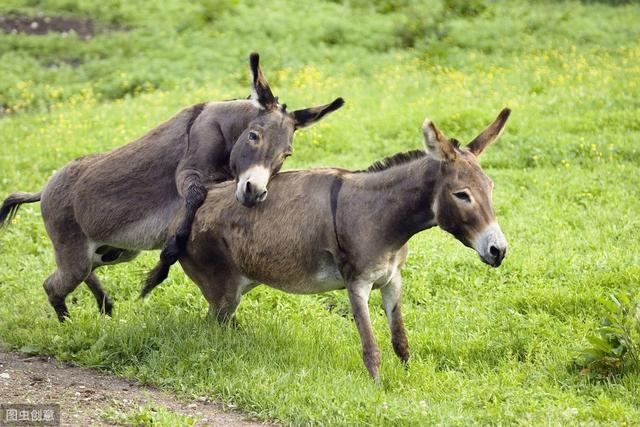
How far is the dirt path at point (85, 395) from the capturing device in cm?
634

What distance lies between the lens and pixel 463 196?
6293 mm

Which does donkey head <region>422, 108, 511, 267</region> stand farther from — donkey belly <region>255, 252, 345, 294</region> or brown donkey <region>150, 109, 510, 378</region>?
donkey belly <region>255, 252, 345, 294</region>

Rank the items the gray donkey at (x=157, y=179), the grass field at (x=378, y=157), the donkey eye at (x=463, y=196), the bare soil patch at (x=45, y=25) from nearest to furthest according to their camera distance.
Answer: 1. the donkey eye at (x=463, y=196)
2. the grass field at (x=378, y=157)
3. the gray donkey at (x=157, y=179)
4. the bare soil patch at (x=45, y=25)

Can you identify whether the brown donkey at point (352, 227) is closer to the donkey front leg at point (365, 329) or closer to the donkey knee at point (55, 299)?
the donkey front leg at point (365, 329)

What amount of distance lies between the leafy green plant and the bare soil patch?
1789cm

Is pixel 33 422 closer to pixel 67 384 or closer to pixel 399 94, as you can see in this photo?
pixel 67 384

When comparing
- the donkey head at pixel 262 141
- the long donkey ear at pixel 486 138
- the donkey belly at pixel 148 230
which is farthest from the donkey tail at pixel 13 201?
the long donkey ear at pixel 486 138

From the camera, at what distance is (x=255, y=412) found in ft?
21.1

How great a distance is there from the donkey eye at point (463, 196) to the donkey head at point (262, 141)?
1.54 metres

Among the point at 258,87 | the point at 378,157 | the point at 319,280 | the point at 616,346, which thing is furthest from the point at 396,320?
the point at 378,157

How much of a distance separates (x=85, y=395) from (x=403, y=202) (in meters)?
2.79

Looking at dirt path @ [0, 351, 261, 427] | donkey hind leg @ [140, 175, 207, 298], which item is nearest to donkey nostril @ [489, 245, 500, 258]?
dirt path @ [0, 351, 261, 427]

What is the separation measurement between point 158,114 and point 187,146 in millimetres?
7425

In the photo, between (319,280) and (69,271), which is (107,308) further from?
(319,280)
